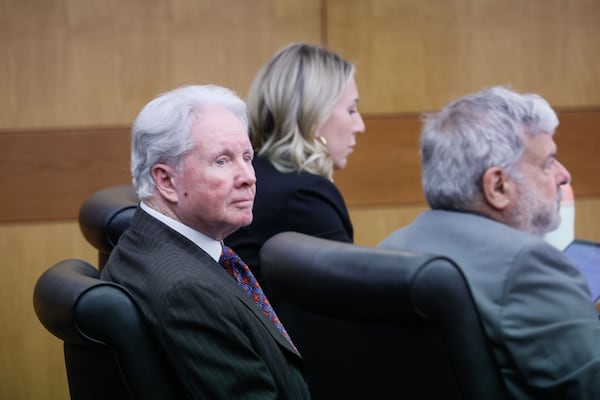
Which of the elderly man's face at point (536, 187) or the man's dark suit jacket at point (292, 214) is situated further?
the man's dark suit jacket at point (292, 214)

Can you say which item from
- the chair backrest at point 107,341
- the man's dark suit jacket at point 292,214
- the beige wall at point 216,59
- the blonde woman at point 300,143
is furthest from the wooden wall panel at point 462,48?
the chair backrest at point 107,341

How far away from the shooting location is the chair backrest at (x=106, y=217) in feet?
8.48

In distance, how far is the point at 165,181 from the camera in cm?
210

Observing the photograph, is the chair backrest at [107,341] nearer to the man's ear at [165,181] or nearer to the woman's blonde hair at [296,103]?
the man's ear at [165,181]

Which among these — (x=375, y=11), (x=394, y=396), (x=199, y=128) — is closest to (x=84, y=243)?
(x=375, y=11)

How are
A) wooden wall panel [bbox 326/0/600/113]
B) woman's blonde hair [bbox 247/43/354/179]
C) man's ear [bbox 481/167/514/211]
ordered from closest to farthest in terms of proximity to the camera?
man's ear [bbox 481/167/514/211] → woman's blonde hair [bbox 247/43/354/179] → wooden wall panel [bbox 326/0/600/113]

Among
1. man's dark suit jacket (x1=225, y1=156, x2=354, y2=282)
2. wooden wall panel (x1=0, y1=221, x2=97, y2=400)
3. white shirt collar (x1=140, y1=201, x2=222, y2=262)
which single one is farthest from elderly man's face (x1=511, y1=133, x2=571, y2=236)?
wooden wall panel (x1=0, y1=221, x2=97, y2=400)

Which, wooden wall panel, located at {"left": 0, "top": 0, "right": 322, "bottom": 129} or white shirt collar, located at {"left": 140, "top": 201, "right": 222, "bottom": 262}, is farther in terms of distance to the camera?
wooden wall panel, located at {"left": 0, "top": 0, "right": 322, "bottom": 129}

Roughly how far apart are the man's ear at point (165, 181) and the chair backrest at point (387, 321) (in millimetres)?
282

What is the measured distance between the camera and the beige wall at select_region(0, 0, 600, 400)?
4.51m

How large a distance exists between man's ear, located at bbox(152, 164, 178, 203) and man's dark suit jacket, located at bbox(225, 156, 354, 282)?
0.94 metres

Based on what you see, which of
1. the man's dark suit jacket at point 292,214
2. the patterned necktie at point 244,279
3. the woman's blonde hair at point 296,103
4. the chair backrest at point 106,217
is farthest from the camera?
the woman's blonde hair at point 296,103

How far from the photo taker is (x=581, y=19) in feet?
15.8

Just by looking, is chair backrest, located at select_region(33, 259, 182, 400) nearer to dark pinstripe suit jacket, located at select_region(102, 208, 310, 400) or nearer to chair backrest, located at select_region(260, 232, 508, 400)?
Answer: dark pinstripe suit jacket, located at select_region(102, 208, 310, 400)
